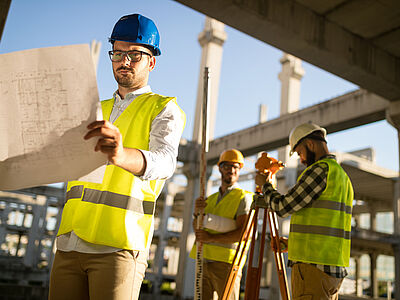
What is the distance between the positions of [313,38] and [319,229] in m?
5.04

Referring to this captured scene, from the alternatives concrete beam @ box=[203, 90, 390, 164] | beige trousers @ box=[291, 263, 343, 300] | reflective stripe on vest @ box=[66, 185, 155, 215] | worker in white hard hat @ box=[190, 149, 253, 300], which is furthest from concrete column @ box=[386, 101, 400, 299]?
reflective stripe on vest @ box=[66, 185, 155, 215]

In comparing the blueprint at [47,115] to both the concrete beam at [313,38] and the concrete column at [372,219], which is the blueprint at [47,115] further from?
the concrete column at [372,219]

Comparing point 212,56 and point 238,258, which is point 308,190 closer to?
point 238,258

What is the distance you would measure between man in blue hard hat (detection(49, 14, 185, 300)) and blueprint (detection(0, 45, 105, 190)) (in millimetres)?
151

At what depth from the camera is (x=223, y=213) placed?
450 centimetres

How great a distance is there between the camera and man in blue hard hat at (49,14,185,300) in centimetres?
165

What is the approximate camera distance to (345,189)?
125 inches

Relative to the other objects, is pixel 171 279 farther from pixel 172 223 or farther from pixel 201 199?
pixel 201 199

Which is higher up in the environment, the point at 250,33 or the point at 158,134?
the point at 250,33

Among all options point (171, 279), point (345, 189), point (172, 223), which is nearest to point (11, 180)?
point (345, 189)

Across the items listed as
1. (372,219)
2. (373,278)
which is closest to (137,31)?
(372,219)

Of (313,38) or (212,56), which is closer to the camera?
(313,38)

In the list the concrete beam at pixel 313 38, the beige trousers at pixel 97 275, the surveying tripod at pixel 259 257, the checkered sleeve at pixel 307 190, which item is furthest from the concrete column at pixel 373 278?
the beige trousers at pixel 97 275

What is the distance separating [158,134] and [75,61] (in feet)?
1.61
